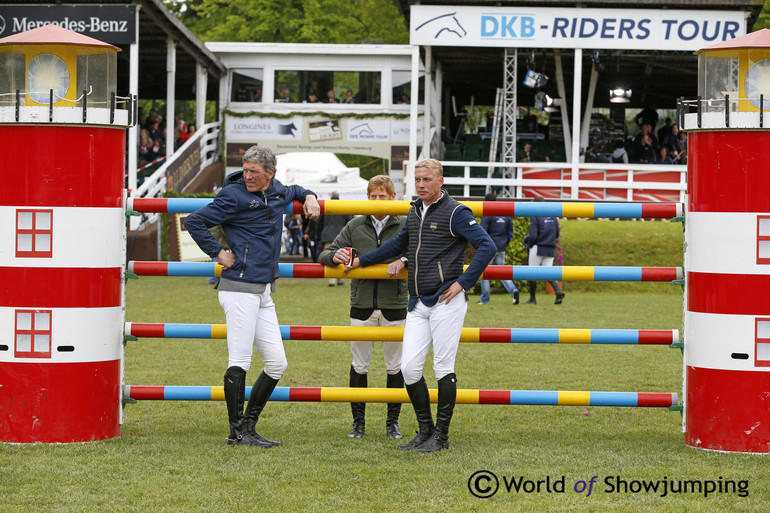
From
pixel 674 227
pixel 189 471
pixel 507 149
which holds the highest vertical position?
pixel 507 149

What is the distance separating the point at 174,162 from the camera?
27297 millimetres

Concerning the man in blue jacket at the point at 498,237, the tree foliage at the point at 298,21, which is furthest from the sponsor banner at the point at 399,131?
the man in blue jacket at the point at 498,237

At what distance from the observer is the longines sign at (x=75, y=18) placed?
23562 mm

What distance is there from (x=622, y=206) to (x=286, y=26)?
109 ft

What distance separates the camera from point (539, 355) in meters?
12.4

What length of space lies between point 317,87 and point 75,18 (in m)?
10.6

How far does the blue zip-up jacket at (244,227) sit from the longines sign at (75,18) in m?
17.7

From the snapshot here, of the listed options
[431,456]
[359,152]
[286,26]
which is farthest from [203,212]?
[286,26]

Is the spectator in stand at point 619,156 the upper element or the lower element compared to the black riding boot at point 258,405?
upper

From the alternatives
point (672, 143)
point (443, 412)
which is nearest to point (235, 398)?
point (443, 412)

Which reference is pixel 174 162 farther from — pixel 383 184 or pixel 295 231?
pixel 383 184

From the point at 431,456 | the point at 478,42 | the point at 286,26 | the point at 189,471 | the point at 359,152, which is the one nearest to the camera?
the point at 189,471

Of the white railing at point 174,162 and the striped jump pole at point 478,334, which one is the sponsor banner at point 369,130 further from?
the striped jump pole at point 478,334

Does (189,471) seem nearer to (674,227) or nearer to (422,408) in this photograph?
(422,408)
